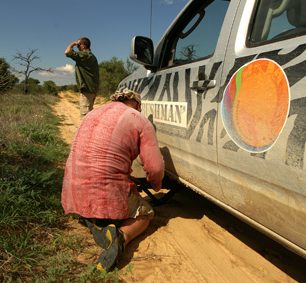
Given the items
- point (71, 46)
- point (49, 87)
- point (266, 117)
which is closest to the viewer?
point (266, 117)

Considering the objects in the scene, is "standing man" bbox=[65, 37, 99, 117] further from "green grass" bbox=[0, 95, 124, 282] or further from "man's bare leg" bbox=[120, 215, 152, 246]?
"man's bare leg" bbox=[120, 215, 152, 246]

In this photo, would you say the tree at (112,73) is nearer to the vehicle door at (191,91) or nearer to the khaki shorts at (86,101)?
the khaki shorts at (86,101)

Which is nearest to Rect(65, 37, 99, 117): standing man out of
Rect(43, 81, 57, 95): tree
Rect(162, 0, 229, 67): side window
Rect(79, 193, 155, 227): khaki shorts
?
Rect(162, 0, 229, 67): side window

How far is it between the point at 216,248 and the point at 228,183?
2.77 feet

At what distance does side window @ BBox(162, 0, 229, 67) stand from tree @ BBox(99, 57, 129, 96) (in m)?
39.3

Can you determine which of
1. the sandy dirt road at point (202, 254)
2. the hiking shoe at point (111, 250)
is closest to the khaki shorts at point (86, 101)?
the sandy dirt road at point (202, 254)

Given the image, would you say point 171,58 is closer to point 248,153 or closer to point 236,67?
point 236,67

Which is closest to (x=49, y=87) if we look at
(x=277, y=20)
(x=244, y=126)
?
(x=277, y=20)

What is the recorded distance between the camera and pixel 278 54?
180 centimetres

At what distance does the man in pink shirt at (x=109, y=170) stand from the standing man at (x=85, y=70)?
370 cm

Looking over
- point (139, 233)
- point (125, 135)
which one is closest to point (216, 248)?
point (139, 233)

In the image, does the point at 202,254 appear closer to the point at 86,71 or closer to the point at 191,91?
the point at 191,91

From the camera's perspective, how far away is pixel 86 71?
6.56 metres

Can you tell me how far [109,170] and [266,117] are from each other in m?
1.34
